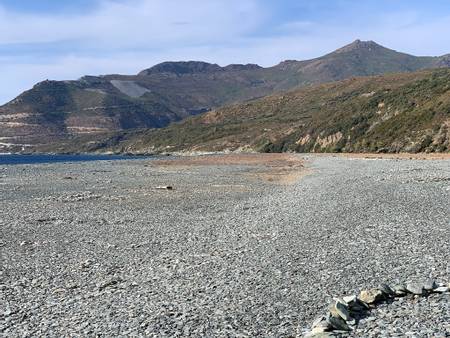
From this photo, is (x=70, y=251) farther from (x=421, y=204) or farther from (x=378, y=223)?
(x=421, y=204)

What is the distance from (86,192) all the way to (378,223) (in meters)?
22.2

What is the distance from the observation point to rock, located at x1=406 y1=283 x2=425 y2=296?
10.3m

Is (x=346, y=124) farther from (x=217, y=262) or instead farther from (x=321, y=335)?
(x=321, y=335)

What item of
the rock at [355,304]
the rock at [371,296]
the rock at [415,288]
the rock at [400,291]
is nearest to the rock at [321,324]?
the rock at [355,304]

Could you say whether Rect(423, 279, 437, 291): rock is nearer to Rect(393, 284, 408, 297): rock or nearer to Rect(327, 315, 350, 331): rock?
Rect(393, 284, 408, 297): rock

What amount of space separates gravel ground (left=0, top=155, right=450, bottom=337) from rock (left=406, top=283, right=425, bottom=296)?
0.35 meters

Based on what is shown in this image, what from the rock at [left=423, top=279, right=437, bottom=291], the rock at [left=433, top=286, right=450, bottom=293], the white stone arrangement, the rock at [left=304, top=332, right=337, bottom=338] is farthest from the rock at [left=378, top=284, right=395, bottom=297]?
the rock at [left=304, top=332, right=337, bottom=338]

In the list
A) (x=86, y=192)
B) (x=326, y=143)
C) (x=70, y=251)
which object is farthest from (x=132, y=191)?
(x=326, y=143)

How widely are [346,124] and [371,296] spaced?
96462 mm

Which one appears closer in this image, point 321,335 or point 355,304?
point 321,335

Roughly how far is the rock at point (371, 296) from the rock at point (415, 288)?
2.32ft

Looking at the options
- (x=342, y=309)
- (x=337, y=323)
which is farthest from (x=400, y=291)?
(x=337, y=323)

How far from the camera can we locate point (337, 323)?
347 inches

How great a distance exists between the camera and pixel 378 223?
19.8 m
